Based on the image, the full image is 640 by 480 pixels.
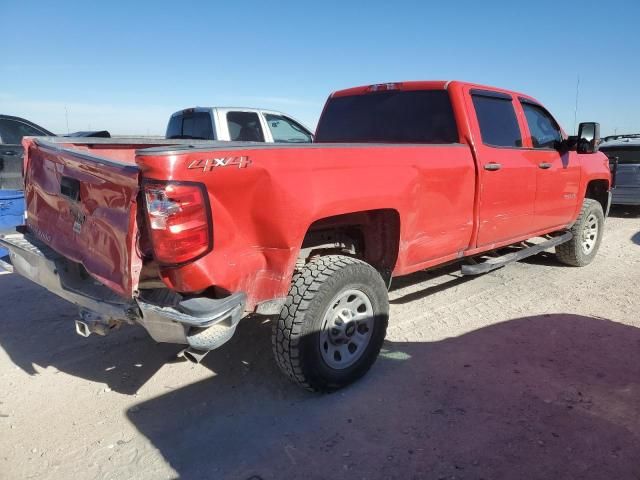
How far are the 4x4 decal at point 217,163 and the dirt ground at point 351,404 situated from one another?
1.49 m

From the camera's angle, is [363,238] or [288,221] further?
[363,238]

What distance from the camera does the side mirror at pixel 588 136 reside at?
506 centimetres

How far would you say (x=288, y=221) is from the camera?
8.72ft

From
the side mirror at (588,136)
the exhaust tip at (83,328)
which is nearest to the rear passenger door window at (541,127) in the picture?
the side mirror at (588,136)

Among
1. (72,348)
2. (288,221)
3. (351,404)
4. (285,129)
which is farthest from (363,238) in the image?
(285,129)

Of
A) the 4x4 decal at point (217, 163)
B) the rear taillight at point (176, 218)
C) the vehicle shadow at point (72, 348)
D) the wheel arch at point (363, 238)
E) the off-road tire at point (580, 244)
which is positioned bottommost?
the vehicle shadow at point (72, 348)

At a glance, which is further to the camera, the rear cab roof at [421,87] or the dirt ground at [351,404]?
the rear cab roof at [421,87]

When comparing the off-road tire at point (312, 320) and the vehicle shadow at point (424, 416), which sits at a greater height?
the off-road tire at point (312, 320)

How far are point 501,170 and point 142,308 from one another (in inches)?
124

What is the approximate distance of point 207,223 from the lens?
93.4 inches

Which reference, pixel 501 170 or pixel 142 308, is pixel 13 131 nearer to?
pixel 142 308

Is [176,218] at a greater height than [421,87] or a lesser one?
lesser

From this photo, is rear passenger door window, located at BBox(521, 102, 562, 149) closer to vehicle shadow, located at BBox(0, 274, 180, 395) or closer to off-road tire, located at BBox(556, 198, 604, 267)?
off-road tire, located at BBox(556, 198, 604, 267)

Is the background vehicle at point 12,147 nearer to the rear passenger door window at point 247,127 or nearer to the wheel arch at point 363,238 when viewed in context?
the rear passenger door window at point 247,127
